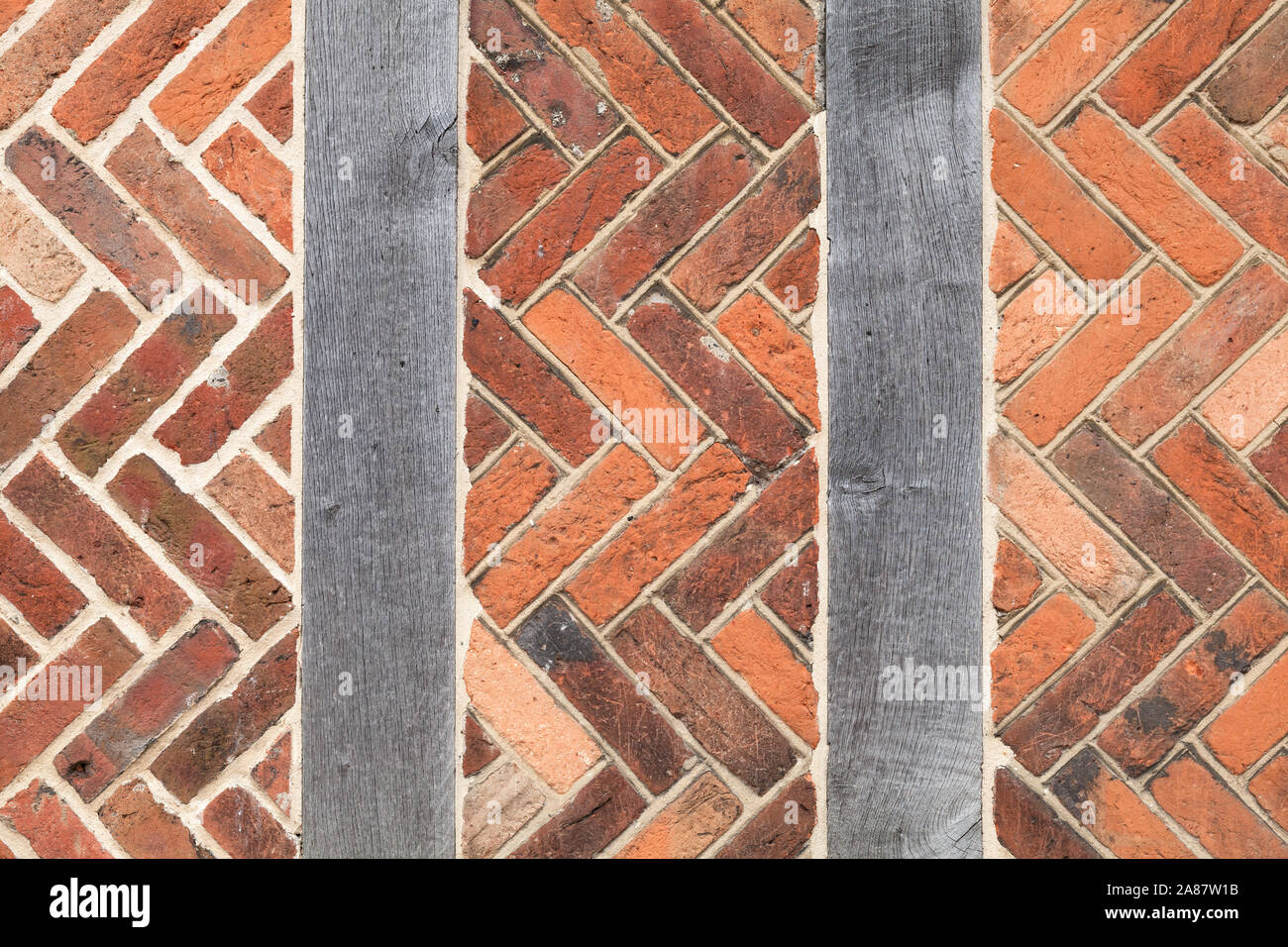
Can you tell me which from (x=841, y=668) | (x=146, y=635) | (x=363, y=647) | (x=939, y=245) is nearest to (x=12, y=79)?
(x=146, y=635)

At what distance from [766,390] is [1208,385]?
0.71 metres

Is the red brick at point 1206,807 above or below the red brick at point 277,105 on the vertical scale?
below

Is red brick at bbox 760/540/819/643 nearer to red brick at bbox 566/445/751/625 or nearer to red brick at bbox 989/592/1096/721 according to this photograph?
red brick at bbox 566/445/751/625

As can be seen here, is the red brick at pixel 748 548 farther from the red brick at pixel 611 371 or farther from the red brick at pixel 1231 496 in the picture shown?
the red brick at pixel 1231 496

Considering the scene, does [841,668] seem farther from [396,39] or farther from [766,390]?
[396,39]

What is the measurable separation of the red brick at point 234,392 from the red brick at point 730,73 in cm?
77

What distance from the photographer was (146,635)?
171 centimetres

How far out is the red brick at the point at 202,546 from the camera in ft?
5.60

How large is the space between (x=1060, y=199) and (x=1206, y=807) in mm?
1009

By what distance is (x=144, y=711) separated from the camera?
5.58ft

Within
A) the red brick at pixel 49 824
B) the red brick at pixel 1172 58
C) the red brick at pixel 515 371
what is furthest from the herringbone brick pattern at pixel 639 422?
the red brick at pixel 49 824

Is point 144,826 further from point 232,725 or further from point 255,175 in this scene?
point 255,175

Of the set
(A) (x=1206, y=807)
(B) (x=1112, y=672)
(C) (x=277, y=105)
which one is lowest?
(A) (x=1206, y=807)

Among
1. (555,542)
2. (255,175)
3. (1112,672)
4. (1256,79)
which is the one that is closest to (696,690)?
(555,542)
